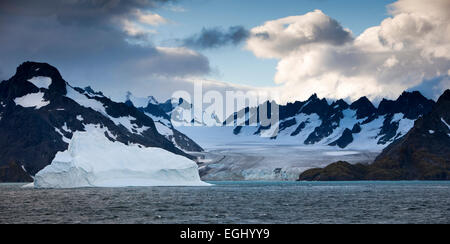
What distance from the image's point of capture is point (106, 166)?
420ft

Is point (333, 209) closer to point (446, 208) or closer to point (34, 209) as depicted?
point (446, 208)

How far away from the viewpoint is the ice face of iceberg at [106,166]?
127188mm

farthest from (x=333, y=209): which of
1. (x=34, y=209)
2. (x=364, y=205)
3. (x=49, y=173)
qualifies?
(x=49, y=173)

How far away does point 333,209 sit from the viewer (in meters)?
73.3

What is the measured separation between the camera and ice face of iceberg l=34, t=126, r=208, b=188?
127 metres
